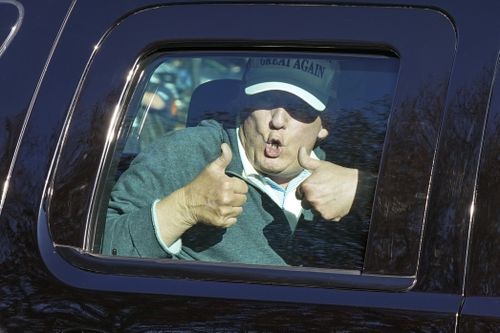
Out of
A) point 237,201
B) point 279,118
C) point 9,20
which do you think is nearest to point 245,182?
point 237,201

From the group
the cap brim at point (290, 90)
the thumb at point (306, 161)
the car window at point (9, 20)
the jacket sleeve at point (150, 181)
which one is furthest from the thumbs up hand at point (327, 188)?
the car window at point (9, 20)

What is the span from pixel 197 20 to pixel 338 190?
0.49 meters

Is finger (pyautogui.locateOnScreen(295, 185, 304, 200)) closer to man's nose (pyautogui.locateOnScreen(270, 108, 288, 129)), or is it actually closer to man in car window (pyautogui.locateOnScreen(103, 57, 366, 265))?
man in car window (pyautogui.locateOnScreen(103, 57, 366, 265))

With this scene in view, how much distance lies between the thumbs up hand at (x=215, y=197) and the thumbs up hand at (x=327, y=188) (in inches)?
5.4

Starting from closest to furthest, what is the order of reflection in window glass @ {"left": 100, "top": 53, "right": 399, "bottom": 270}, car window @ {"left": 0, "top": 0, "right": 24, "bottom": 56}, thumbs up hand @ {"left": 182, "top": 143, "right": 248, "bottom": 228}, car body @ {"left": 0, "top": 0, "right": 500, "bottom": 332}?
1. car body @ {"left": 0, "top": 0, "right": 500, "bottom": 332}
2. reflection in window glass @ {"left": 100, "top": 53, "right": 399, "bottom": 270}
3. thumbs up hand @ {"left": 182, "top": 143, "right": 248, "bottom": 228}
4. car window @ {"left": 0, "top": 0, "right": 24, "bottom": 56}

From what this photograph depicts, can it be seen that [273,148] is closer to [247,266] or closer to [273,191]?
[273,191]

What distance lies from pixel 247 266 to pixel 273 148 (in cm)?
32

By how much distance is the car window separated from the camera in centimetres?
275

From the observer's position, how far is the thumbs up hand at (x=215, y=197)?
8.55 feet

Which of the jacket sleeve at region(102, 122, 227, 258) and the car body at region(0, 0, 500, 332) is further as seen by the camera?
the jacket sleeve at region(102, 122, 227, 258)

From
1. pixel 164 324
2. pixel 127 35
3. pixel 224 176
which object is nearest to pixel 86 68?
pixel 127 35

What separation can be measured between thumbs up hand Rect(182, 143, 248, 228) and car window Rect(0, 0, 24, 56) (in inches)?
21.3

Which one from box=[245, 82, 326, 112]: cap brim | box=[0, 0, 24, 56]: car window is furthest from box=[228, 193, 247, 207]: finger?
box=[0, 0, 24, 56]: car window

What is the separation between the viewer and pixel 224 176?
264cm
